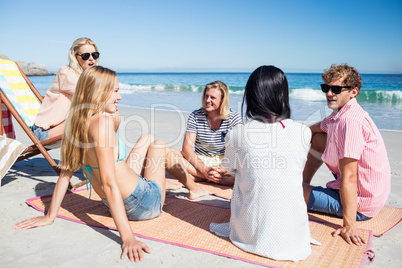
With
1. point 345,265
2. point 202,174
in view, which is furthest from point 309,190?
point 202,174

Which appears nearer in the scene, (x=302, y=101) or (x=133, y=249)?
→ (x=133, y=249)

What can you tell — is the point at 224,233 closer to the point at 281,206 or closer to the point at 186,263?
the point at 186,263

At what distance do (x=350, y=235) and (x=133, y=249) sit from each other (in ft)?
5.82

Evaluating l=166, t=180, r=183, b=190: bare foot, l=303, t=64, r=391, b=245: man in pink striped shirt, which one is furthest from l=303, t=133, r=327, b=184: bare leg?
l=166, t=180, r=183, b=190: bare foot

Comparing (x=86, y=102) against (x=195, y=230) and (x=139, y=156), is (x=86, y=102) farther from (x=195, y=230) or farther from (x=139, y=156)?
(x=195, y=230)

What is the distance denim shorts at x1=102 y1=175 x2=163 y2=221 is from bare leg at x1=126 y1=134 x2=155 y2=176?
1.46 feet

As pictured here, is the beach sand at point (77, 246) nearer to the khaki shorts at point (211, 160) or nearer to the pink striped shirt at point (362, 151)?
the pink striped shirt at point (362, 151)

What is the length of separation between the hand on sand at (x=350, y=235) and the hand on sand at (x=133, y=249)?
1.62 m

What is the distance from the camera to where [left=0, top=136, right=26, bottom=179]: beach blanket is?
12.6 ft

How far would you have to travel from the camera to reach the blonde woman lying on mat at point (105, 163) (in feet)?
8.23

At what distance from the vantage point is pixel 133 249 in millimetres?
2498

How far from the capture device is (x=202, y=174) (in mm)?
4387

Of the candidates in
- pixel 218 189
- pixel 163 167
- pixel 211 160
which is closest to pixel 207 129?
pixel 211 160

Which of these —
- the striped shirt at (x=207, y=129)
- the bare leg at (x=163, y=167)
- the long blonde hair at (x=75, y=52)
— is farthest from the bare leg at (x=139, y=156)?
the long blonde hair at (x=75, y=52)
